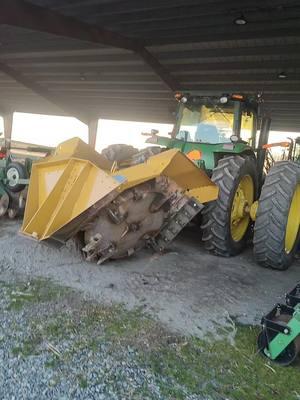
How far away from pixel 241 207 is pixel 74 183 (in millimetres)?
2078

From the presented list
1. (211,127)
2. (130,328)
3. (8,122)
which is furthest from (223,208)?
(8,122)

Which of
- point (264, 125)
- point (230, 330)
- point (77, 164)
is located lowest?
point (230, 330)

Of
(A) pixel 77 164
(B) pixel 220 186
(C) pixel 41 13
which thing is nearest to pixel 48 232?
(A) pixel 77 164

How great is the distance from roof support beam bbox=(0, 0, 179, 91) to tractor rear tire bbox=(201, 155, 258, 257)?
15.3 ft

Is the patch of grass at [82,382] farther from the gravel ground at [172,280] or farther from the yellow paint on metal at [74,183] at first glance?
the yellow paint on metal at [74,183]

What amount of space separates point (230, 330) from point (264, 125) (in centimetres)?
335

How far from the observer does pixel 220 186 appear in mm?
4059

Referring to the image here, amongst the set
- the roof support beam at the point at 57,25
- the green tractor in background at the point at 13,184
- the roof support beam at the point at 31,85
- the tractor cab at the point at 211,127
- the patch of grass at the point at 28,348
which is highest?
the roof support beam at the point at 57,25

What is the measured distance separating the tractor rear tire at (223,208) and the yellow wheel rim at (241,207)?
200mm

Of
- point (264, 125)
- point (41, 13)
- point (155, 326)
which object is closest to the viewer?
point (155, 326)

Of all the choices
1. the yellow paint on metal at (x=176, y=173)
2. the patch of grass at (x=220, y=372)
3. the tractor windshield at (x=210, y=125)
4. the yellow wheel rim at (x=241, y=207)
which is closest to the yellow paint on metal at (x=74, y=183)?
the yellow paint on metal at (x=176, y=173)

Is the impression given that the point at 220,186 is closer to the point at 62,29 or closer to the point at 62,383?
the point at 62,383

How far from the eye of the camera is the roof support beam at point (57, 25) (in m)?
6.65

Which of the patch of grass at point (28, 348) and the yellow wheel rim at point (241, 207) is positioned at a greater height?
the yellow wheel rim at point (241, 207)
